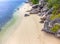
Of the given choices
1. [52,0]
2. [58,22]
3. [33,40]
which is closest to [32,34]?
[33,40]

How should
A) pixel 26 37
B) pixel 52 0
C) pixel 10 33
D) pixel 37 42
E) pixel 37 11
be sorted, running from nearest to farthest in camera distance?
pixel 37 42
pixel 26 37
pixel 10 33
pixel 52 0
pixel 37 11

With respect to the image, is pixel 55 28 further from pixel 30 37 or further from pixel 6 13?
pixel 6 13

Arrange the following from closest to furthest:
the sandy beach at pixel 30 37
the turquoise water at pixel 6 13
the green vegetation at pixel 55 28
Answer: the sandy beach at pixel 30 37 < the green vegetation at pixel 55 28 < the turquoise water at pixel 6 13

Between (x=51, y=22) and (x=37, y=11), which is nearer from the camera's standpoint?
(x=51, y=22)

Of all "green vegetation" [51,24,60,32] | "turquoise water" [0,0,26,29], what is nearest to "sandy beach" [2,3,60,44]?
"green vegetation" [51,24,60,32]

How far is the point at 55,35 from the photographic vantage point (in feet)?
91.9

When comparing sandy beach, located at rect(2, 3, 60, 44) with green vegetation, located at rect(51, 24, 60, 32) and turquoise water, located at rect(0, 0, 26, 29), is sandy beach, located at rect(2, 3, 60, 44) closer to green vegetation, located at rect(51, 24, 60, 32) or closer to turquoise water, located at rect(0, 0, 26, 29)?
green vegetation, located at rect(51, 24, 60, 32)

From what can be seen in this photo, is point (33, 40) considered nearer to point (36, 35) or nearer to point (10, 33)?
point (36, 35)

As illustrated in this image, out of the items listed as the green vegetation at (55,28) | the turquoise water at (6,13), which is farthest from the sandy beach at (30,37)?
the turquoise water at (6,13)

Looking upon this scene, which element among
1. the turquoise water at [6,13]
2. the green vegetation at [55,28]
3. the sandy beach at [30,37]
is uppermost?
the green vegetation at [55,28]

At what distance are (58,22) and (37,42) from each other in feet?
19.5

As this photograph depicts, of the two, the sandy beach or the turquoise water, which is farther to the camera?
the turquoise water

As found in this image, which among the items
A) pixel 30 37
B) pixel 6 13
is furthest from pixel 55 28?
pixel 6 13

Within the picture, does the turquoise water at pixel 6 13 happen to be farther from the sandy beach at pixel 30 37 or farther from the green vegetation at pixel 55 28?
the green vegetation at pixel 55 28
